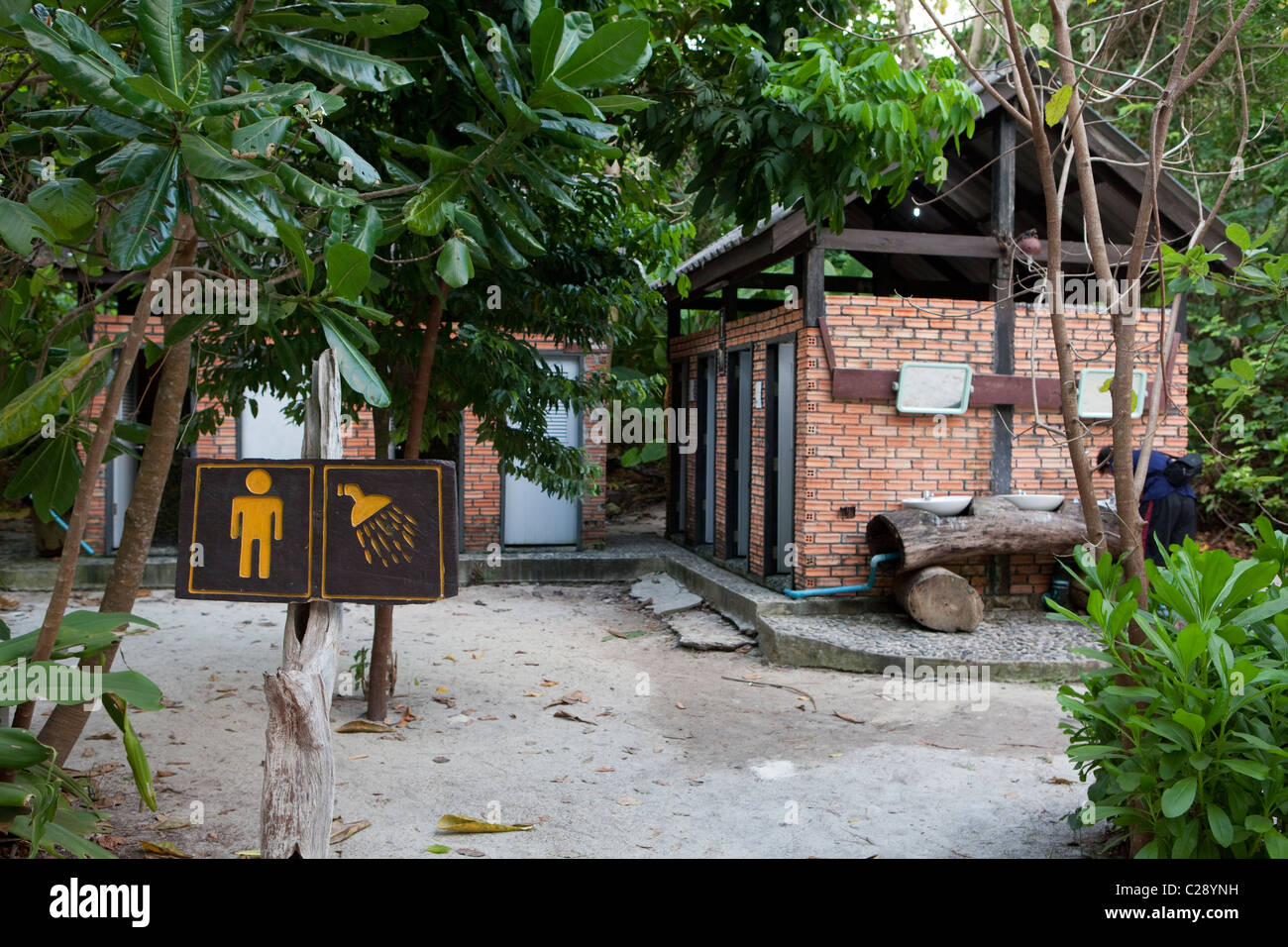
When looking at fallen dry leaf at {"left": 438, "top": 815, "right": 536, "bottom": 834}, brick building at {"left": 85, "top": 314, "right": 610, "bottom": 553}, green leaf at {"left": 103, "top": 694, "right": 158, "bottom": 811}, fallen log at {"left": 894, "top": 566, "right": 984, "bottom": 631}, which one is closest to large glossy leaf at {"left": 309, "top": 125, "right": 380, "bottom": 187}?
green leaf at {"left": 103, "top": 694, "right": 158, "bottom": 811}

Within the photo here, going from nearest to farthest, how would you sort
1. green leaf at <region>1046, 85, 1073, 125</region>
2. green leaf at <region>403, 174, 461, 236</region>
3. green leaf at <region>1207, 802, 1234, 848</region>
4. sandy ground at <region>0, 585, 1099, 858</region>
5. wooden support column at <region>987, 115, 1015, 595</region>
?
green leaf at <region>403, 174, 461, 236</region> < green leaf at <region>1207, 802, 1234, 848</region> < green leaf at <region>1046, 85, 1073, 125</region> < sandy ground at <region>0, 585, 1099, 858</region> < wooden support column at <region>987, 115, 1015, 595</region>

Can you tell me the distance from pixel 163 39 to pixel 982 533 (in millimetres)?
7386

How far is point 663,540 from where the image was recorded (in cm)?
1419

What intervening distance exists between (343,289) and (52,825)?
7.39 ft

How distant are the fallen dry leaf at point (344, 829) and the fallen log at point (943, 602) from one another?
17.0 ft

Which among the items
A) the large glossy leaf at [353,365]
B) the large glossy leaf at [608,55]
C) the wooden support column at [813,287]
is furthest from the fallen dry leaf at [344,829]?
the wooden support column at [813,287]

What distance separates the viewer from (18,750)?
12.0ft

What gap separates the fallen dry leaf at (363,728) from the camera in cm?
636

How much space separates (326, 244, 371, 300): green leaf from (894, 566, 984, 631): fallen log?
6615mm

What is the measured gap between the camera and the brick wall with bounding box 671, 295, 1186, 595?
901cm

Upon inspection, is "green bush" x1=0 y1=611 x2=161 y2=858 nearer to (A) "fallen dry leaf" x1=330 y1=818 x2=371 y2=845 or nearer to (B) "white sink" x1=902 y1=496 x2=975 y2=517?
(A) "fallen dry leaf" x1=330 y1=818 x2=371 y2=845
